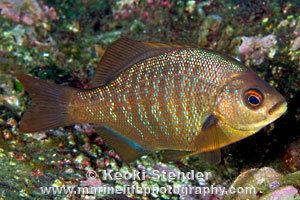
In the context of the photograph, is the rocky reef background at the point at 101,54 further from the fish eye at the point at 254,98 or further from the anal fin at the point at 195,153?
the fish eye at the point at 254,98

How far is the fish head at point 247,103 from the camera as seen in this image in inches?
115

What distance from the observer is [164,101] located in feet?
10.1

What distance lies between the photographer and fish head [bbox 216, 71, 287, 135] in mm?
2932

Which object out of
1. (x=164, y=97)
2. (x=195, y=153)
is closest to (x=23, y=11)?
(x=164, y=97)

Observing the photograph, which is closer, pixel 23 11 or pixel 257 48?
pixel 257 48

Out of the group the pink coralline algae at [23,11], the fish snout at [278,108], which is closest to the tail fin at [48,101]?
the fish snout at [278,108]

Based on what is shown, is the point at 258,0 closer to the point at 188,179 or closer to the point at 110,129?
the point at 188,179

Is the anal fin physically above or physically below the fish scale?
below

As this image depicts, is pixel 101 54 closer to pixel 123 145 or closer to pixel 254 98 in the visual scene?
pixel 123 145

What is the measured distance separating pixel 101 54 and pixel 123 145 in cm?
277

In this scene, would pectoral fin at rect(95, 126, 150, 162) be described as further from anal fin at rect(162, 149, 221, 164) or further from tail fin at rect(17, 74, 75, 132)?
tail fin at rect(17, 74, 75, 132)

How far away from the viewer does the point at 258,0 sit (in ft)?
19.9

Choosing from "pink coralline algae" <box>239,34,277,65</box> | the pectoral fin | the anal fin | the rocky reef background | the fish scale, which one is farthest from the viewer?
"pink coralline algae" <box>239,34,277,65</box>

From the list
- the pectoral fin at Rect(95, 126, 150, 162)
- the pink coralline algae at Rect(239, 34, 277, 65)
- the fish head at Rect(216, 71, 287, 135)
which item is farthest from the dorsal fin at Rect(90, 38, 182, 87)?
the pink coralline algae at Rect(239, 34, 277, 65)
